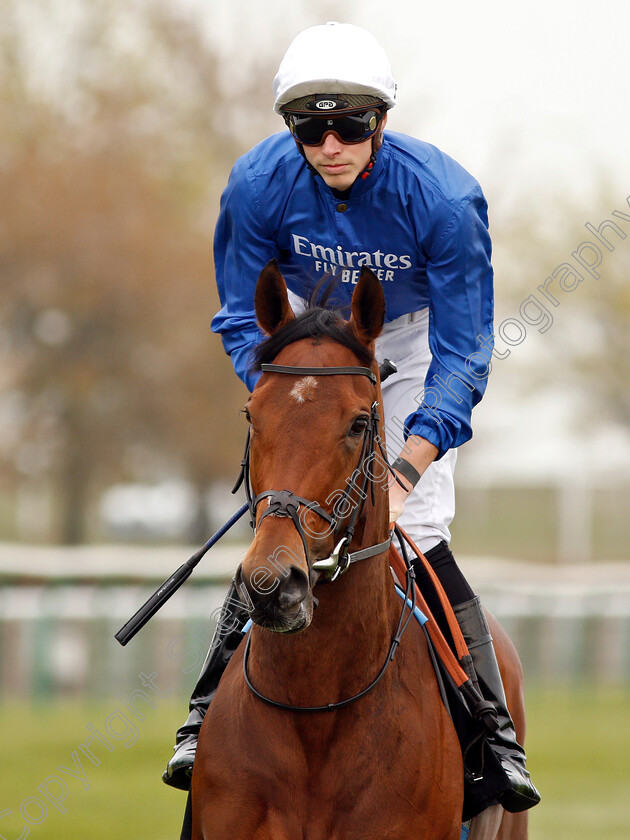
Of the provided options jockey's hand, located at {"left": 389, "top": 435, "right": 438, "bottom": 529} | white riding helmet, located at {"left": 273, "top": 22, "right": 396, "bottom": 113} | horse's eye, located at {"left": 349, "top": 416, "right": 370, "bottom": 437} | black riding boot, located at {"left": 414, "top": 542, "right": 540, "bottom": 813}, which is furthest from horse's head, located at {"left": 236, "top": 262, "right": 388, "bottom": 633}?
black riding boot, located at {"left": 414, "top": 542, "right": 540, "bottom": 813}

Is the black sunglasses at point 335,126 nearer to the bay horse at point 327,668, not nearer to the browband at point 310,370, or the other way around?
the bay horse at point 327,668

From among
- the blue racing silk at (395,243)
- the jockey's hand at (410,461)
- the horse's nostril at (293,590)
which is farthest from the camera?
the blue racing silk at (395,243)

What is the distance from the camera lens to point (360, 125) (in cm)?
423

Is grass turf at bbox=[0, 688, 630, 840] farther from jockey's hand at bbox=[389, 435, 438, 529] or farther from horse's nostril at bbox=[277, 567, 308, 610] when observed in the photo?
horse's nostril at bbox=[277, 567, 308, 610]

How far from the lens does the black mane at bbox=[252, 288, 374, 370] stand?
3730 millimetres

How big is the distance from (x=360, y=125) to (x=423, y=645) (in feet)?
5.80

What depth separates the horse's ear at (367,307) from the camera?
3760mm

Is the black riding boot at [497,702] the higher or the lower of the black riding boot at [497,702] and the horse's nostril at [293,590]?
the lower

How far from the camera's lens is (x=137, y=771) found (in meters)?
11.1

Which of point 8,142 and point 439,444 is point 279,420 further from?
point 8,142

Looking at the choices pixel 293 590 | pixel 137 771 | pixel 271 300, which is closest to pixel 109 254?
pixel 137 771

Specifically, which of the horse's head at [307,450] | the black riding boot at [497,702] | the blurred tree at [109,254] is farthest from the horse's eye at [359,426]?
the blurred tree at [109,254]

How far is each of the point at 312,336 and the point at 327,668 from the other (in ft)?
3.27

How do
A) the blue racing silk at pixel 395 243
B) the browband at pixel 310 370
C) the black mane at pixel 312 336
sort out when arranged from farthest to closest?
the blue racing silk at pixel 395 243 → the black mane at pixel 312 336 → the browband at pixel 310 370
